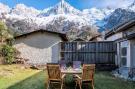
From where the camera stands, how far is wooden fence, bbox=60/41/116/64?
21891 millimetres

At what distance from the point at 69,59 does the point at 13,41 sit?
493 centimetres

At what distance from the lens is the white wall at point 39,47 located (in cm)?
2267

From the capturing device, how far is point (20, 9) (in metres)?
141

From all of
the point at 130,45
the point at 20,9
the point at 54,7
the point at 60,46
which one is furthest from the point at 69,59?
the point at 54,7

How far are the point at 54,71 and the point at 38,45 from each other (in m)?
12.5

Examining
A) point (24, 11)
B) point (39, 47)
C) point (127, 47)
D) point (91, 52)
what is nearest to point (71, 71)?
point (127, 47)

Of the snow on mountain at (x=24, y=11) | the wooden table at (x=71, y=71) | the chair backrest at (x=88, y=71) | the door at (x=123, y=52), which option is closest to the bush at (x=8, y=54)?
the door at (x=123, y=52)

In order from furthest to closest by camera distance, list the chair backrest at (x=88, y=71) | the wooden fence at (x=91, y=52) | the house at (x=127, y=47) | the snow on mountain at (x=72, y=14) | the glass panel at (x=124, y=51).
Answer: the snow on mountain at (x=72, y=14)
the wooden fence at (x=91, y=52)
the glass panel at (x=124, y=51)
the house at (x=127, y=47)
the chair backrest at (x=88, y=71)

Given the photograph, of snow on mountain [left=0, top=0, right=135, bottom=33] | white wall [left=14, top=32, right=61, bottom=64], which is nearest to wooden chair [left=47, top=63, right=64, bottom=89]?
white wall [left=14, top=32, right=61, bottom=64]

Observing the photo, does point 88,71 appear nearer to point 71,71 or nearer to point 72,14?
point 71,71

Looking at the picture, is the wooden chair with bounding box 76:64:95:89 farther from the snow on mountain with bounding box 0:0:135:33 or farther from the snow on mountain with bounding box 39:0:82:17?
the snow on mountain with bounding box 39:0:82:17

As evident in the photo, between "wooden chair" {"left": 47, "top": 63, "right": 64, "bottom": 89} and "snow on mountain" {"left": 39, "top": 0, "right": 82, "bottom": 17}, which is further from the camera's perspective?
"snow on mountain" {"left": 39, "top": 0, "right": 82, "bottom": 17}

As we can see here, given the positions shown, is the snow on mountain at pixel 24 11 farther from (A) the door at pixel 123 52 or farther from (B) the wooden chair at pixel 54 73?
(B) the wooden chair at pixel 54 73

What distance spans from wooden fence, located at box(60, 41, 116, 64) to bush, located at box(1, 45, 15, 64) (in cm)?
425
